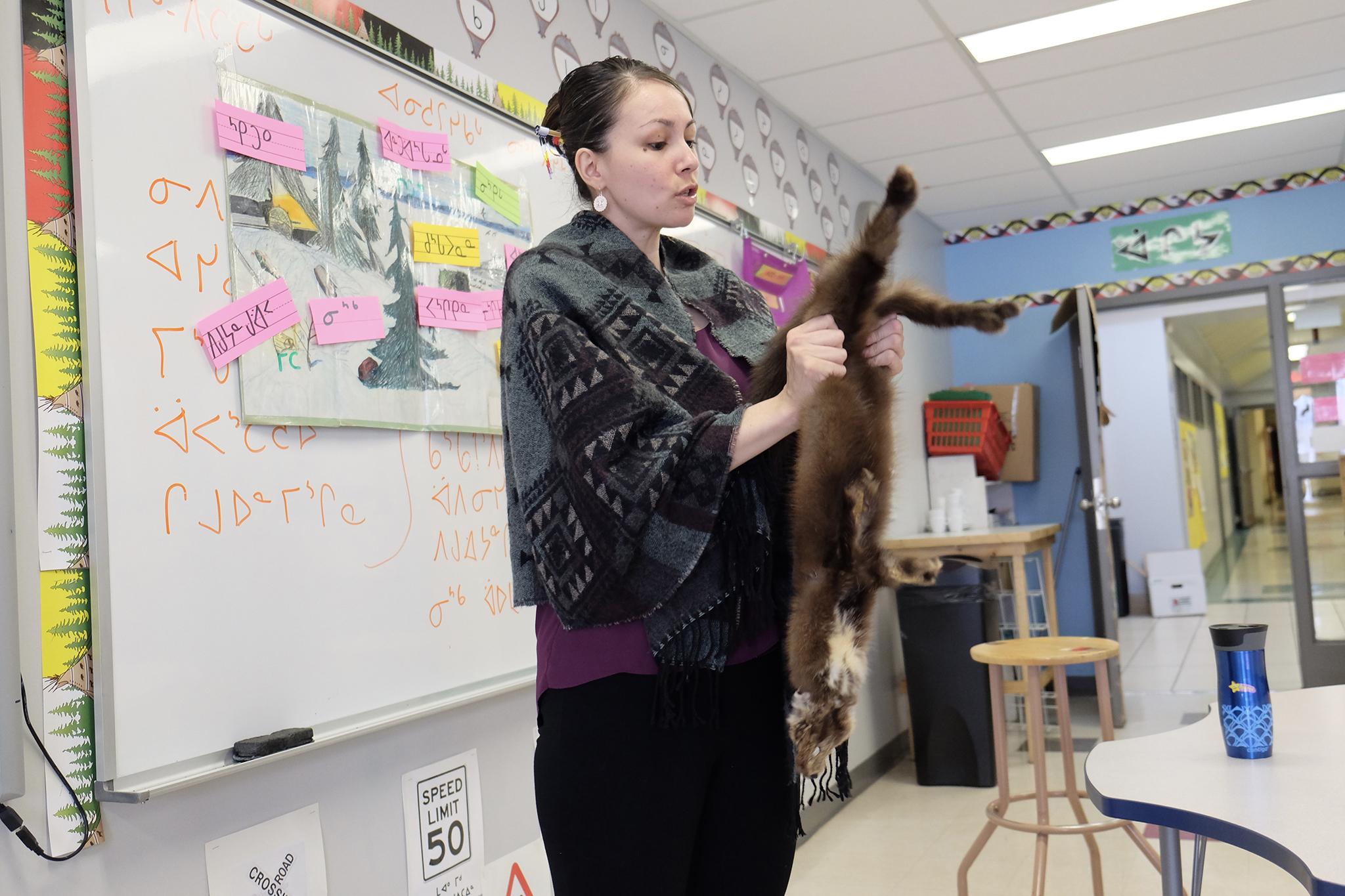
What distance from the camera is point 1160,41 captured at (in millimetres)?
3496

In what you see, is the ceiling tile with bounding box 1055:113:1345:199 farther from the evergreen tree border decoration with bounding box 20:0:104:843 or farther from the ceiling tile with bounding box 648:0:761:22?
the evergreen tree border decoration with bounding box 20:0:104:843

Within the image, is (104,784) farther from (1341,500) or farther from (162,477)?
(1341,500)

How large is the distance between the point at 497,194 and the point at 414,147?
26cm

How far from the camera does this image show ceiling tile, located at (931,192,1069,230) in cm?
539

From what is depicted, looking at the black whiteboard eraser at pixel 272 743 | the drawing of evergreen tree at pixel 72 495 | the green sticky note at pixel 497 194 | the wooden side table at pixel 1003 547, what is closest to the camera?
the drawing of evergreen tree at pixel 72 495

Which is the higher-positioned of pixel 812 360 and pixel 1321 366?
pixel 1321 366

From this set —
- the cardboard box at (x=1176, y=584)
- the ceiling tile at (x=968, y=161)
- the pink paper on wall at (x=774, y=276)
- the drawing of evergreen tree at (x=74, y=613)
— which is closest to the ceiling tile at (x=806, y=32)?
the pink paper on wall at (x=774, y=276)

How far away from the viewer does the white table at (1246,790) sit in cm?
101

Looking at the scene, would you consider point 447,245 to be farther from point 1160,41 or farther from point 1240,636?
point 1160,41

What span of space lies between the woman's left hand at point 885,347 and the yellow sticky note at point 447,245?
1160 millimetres

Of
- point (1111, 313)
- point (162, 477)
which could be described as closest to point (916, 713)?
point (1111, 313)

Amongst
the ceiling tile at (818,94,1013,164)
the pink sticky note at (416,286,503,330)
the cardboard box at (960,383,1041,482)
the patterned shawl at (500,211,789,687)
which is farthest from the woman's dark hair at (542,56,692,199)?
the cardboard box at (960,383,1041,482)

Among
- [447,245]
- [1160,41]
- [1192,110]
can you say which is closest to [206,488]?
[447,245]

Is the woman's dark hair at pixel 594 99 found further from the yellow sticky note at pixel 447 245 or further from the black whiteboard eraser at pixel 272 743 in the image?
the black whiteboard eraser at pixel 272 743
